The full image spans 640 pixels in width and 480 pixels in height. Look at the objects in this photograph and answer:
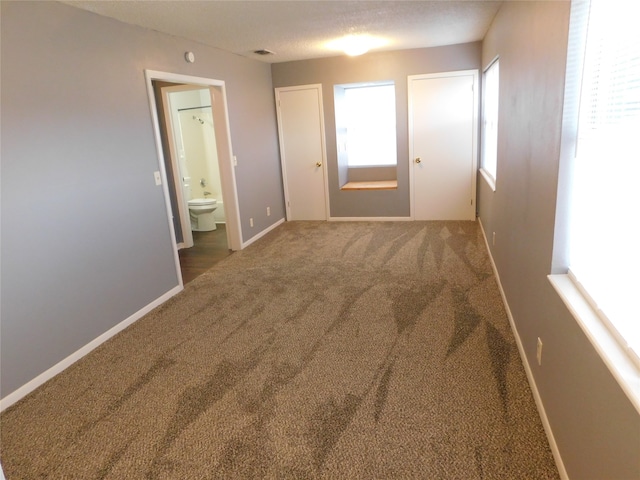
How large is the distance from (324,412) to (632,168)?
5.50 ft

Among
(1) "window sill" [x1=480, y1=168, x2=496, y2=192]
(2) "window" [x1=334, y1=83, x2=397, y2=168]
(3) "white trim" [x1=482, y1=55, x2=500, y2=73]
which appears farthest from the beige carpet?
(2) "window" [x1=334, y1=83, x2=397, y2=168]

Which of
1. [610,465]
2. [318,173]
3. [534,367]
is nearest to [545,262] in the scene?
[534,367]

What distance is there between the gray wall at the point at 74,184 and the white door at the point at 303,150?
2.27 m

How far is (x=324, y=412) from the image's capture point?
83.7 inches

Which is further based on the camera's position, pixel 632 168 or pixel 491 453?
pixel 491 453

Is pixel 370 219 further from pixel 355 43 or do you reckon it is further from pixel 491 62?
pixel 491 62

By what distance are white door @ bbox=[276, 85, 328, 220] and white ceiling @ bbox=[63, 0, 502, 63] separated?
112 centimetres

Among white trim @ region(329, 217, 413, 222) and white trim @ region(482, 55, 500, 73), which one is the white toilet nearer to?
white trim @ region(329, 217, 413, 222)

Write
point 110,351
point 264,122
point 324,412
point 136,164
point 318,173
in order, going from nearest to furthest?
point 324,412, point 110,351, point 136,164, point 264,122, point 318,173

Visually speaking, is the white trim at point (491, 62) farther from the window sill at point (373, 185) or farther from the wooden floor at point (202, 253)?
the wooden floor at point (202, 253)

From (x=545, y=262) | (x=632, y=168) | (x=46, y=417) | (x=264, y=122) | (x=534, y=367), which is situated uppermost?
(x=264, y=122)

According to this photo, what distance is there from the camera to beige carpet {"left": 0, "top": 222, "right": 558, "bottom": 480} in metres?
1.83

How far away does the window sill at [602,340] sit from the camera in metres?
1.09

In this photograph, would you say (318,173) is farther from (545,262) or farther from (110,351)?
(545,262)
